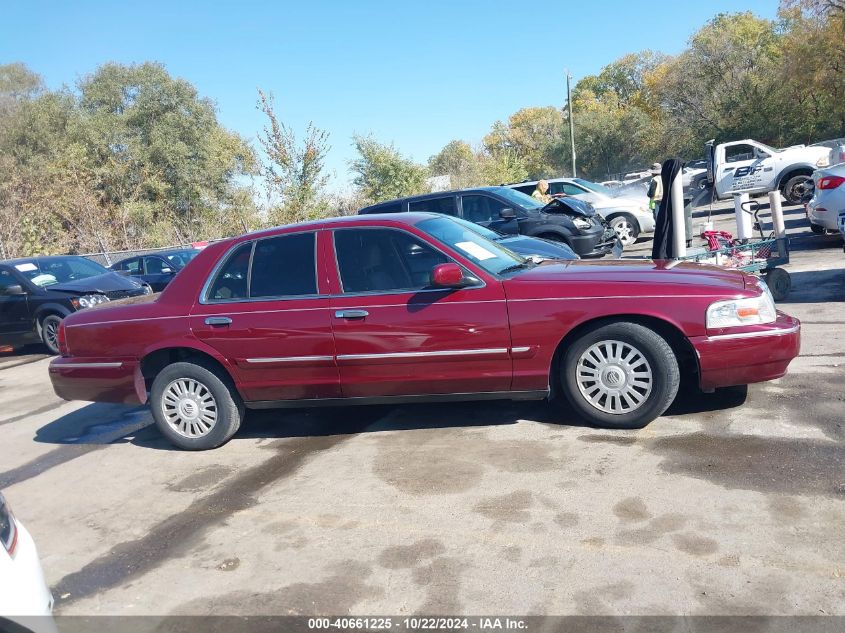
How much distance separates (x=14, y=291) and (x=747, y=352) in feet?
36.6

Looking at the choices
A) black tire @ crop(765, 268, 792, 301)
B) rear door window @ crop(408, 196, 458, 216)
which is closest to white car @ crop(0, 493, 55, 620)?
black tire @ crop(765, 268, 792, 301)

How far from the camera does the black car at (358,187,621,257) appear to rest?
12.1 meters

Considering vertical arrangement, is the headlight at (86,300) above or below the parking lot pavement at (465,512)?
above

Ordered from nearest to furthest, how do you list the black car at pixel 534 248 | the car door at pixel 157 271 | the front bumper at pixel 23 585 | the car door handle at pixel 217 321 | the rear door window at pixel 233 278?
1. the front bumper at pixel 23 585
2. the car door handle at pixel 217 321
3. the rear door window at pixel 233 278
4. the black car at pixel 534 248
5. the car door at pixel 157 271

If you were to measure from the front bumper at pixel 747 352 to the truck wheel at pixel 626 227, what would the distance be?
12067 millimetres

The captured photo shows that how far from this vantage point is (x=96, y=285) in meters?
11.9

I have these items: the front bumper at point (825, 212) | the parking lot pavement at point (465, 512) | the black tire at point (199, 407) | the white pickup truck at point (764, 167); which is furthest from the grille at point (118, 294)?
the white pickup truck at point (764, 167)

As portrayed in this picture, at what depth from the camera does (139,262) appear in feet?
58.0

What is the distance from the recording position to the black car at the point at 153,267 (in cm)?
1722

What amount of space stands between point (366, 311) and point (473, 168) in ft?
117

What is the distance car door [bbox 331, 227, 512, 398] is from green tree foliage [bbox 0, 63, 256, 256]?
2690cm

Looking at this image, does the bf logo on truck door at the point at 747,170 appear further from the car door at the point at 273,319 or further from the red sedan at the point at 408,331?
the car door at the point at 273,319

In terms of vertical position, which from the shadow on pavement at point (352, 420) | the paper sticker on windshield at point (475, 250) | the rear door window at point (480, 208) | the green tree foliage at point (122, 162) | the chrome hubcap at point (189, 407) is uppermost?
the green tree foliage at point (122, 162)

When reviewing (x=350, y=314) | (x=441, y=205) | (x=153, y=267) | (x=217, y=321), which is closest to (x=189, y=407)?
(x=217, y=321)
